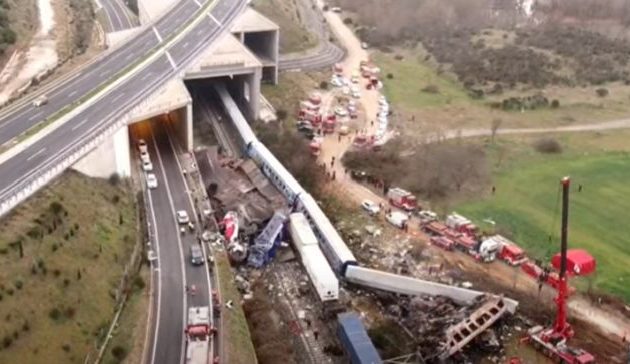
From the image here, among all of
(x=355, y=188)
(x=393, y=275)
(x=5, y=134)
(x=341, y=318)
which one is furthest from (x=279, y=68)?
(x=341, y=318)

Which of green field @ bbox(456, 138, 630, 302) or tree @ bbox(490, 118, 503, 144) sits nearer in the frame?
green field @ bbox(456, 138, 630, 302)

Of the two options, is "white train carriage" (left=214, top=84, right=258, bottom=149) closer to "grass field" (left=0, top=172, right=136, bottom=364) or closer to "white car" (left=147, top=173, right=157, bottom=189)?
"white car" (left=147, top=173, right=157, bottom=189)

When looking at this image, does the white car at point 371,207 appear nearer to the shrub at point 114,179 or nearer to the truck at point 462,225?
the truck at point 462,225

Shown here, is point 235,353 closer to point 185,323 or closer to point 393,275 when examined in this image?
point 185,323

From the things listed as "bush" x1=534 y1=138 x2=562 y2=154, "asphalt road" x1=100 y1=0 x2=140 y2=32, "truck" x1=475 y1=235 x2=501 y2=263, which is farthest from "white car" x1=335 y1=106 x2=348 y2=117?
"asphalt road" x1=100 y1=0 x2=140 y2=32

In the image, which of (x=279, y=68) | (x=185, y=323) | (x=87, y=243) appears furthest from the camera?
(x=279, y=68)

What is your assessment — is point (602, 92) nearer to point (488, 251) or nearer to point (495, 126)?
point (495, 126)
